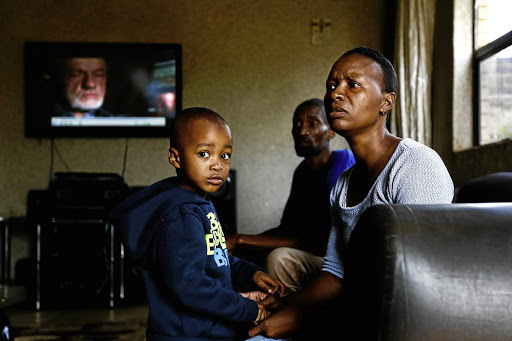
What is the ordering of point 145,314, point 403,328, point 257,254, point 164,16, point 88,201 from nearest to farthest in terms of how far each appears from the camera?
1. point 403,328
2. point 257,254
3. point 145,314
4. point 88,201
5. point 164,16

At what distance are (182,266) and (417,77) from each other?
114 inches

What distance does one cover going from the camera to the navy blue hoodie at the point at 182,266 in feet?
3.78

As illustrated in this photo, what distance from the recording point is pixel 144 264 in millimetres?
1263

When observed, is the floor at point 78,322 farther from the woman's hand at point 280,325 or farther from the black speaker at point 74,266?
the woman's hand at point 280,325

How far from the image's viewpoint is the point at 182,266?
115 cm

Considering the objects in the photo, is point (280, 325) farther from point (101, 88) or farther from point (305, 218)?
point (101, 88)

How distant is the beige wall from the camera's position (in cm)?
433

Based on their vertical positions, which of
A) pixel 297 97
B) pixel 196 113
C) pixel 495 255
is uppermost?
pixel 297 97

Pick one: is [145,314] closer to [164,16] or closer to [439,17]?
[164,16]

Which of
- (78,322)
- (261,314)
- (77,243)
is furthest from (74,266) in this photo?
(261,314)

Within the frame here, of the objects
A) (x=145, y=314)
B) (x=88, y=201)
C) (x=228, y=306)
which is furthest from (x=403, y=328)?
(x=88, y=201)

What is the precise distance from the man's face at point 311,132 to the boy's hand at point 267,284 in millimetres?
1057

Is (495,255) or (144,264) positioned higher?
(495,255)

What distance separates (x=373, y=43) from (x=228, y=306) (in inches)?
145
